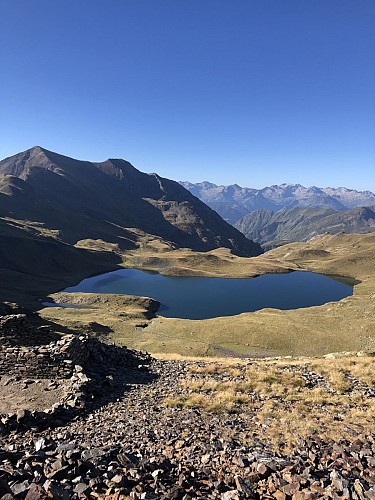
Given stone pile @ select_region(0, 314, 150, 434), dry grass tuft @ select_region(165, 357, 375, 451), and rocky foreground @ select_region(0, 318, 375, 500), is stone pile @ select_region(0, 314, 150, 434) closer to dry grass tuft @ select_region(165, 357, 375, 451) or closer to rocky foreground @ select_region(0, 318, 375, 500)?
rocky foreground @ select_region(0, 318, 375, 500)

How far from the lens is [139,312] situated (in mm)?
115000

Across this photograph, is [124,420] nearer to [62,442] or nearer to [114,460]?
[62,442]

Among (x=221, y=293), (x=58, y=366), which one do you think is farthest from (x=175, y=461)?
(x=221, y=293)

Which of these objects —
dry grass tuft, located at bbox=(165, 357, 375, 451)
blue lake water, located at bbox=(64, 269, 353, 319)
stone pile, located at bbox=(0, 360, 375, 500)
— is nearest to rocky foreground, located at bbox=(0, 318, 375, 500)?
stone pile, located at bbox=(0, 360, 375, 500)

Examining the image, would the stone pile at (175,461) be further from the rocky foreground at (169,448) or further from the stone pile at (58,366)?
the stone pile at (58,366)

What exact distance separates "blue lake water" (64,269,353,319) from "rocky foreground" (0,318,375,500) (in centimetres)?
10253

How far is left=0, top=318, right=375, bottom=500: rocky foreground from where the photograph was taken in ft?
36.5

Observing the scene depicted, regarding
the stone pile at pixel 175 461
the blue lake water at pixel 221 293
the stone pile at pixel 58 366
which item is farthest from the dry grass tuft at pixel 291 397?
the blue lake water at pixel 221 293

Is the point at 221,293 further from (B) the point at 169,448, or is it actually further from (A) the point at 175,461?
(A) the point at 175,461

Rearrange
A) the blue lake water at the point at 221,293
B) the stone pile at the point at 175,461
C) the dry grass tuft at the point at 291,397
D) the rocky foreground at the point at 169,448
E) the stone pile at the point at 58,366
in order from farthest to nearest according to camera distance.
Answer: the blue lake water at the point at 221,293, the dry grass tuft at the point at 291,397, the stone pile at the point at 58,366, the rocky foreground at the point at 169,448, the stone pile at the point at 175,461

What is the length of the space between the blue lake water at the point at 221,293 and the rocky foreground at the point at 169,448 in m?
103

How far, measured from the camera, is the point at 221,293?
164 meters

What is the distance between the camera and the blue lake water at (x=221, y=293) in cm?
13750

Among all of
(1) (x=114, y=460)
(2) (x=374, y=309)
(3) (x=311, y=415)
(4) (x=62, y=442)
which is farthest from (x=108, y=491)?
(2) (x=374, y=309)
